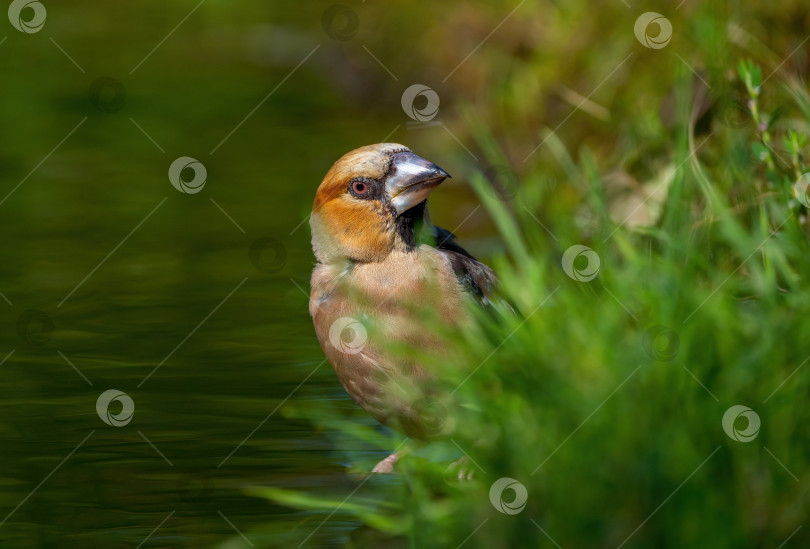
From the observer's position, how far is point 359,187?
4129 millimetres

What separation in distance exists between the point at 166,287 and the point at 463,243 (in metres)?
1.62

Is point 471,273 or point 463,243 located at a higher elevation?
point 463,243

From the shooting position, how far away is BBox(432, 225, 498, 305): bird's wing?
4.07m

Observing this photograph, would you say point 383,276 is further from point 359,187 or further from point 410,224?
point 359,187

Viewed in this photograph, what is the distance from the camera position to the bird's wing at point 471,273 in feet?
13.4

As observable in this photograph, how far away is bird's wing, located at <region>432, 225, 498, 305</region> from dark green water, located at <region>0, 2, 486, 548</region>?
0.66 metres

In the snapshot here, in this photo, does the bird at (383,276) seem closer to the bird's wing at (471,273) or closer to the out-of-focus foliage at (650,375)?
the bird's wing at (471,273)

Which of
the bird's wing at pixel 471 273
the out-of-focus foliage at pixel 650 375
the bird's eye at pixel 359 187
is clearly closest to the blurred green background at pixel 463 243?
the out-of-focus foliage at pixel 650 375

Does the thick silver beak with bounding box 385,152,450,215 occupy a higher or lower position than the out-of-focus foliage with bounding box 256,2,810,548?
higher

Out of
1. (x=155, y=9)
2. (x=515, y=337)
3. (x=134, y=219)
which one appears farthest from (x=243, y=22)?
(x=515, y=337)

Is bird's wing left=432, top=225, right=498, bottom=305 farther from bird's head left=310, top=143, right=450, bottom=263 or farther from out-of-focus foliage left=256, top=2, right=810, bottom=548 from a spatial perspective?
out-of-focus foliage left=256, top=2, right=810, bottom=548

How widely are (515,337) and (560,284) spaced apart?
313 mm

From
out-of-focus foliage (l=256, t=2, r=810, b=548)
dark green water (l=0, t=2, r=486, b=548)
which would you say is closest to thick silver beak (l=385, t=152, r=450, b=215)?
out-of-focus foliage (l=256, t=2, r=810, b=548)

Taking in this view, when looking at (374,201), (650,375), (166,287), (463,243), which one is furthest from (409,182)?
(463,243)
